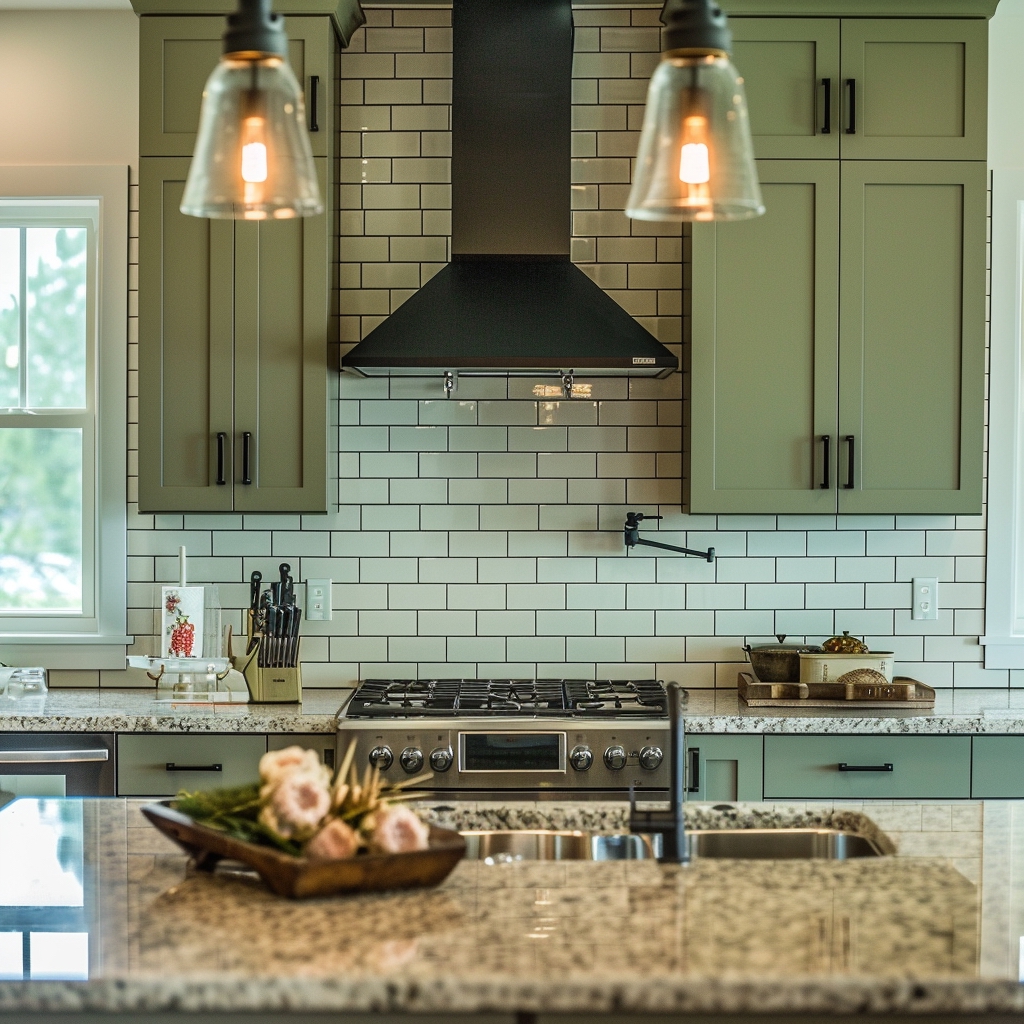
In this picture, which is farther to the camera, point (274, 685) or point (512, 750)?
point (274, 685)

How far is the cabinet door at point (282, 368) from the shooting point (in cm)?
354

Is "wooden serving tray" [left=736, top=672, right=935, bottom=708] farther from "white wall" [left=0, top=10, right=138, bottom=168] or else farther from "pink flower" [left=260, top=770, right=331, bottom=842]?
"white wall" [left=0, top=10, right=138, bottom=168]

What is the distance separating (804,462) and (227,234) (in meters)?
1.96

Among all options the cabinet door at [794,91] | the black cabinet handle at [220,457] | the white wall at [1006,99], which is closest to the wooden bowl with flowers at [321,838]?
the black cabinet handle at [220,457]

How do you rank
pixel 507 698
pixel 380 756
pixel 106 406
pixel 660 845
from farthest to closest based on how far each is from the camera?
pixel 106 406 → pixel 507 698 → pixel 380 756 → pixel 660 845

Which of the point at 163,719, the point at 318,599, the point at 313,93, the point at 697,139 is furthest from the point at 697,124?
the point at 318,599

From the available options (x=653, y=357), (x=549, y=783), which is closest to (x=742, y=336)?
(x=653, y=357)

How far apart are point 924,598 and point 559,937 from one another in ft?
9.14

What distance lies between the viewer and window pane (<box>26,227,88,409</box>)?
3996 millimetres

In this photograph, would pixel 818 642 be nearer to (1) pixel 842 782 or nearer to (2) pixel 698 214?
(1) pixel 842 782

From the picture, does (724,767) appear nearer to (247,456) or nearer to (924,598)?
(924,598)

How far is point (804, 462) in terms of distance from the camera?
3551 mm

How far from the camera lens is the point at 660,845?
2.14 meters

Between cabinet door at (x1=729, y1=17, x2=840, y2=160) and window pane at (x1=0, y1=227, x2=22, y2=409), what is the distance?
2580 millimetres
